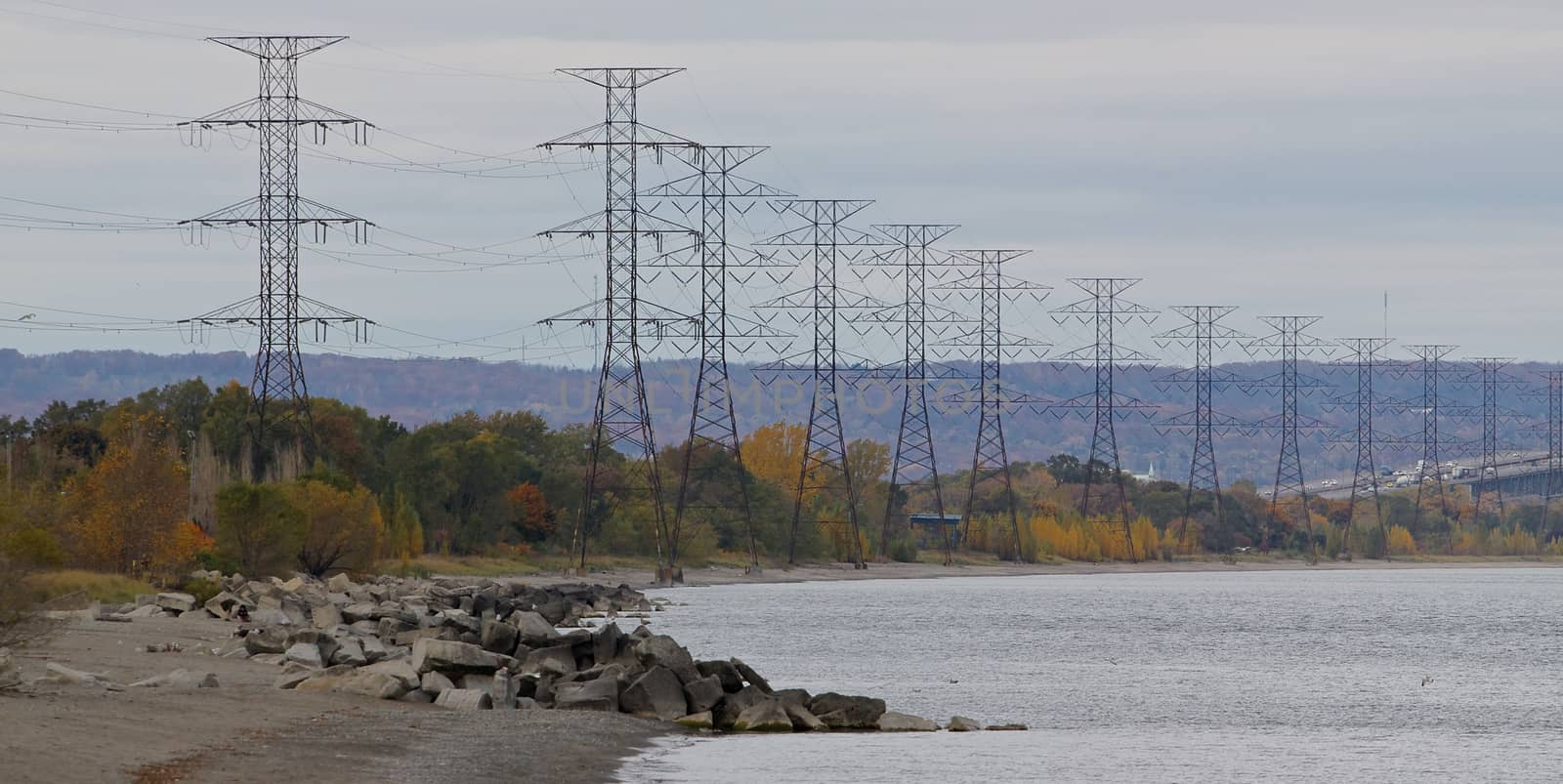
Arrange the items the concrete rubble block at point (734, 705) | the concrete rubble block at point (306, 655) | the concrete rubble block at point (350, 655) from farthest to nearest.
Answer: the concrete rubble block at point (350, 655) → the concrete rubble block at point (306, 655) → the concrete rubble block at point (734, 705)

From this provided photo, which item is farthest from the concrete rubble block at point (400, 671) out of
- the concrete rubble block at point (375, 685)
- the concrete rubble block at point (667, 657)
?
the concrete rubble block at point (667, 657)

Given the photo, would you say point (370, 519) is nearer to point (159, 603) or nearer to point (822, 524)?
point (159, 603)

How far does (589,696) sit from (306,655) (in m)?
6.04

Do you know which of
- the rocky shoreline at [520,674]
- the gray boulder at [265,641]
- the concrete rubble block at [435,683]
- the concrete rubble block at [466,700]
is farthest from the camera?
the gray boulder at [265,641]

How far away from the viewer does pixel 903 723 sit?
38.8m

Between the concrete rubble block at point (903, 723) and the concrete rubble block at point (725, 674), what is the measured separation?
11.0 feet

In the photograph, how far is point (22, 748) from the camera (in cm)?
2345

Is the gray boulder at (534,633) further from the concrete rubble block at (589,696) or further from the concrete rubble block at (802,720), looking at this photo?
the concrete rubble block at (802,720)

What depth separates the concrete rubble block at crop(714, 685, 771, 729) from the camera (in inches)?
1491

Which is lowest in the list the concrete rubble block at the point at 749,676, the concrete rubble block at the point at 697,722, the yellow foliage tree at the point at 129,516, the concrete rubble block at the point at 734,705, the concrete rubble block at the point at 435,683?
the concrete rubble block at the point at 697,722

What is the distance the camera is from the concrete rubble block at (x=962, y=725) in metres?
39.2

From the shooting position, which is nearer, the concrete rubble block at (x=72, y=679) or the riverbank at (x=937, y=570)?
the concrete rubble block at (x=72, y=679)

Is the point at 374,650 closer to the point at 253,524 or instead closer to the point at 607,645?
the point at 607,645

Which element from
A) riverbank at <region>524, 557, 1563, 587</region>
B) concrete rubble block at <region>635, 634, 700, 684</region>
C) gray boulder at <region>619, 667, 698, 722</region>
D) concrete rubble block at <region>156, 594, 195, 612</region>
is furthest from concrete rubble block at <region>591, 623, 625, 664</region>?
riverbank at <region>524, 557, 1563, 587</region>
